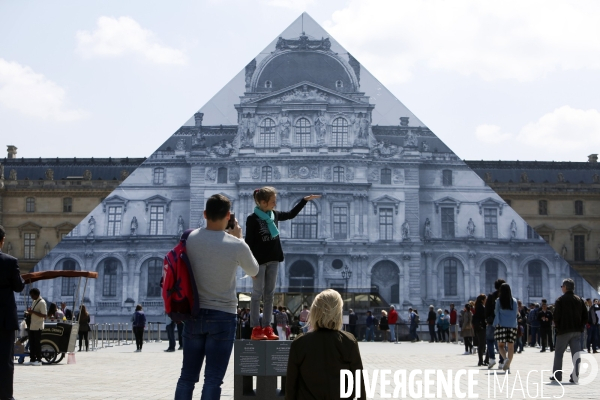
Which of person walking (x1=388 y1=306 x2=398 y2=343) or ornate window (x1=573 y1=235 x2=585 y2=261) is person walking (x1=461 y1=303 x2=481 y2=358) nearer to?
person walking (x1=388 y1=306 x2=398 y2=343)

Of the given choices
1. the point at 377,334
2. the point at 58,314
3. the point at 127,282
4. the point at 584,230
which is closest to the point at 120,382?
the point at 58,314

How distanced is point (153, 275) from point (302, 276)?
576 centimetres

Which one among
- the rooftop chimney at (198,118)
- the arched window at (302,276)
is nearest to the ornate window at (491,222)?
the arched window at (302,276)

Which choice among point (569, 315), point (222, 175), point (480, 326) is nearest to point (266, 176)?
point (222, 175)

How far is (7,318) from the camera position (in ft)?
25.4

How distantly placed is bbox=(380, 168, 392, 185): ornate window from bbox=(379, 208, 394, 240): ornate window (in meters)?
1.08

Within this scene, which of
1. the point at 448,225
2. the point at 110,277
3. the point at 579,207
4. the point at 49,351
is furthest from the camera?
the point at 579,207

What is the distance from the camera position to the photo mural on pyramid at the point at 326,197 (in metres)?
37.0

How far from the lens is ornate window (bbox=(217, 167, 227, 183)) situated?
123 ft

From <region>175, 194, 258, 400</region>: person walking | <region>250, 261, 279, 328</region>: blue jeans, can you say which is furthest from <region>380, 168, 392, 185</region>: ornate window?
<region>175, 194, 258, 400</region>: person walking

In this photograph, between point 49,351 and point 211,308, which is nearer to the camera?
point 211,308

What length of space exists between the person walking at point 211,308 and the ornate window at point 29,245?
189ft

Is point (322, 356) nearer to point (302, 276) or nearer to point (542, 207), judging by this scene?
point (302, 276)

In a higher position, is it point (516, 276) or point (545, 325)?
point (516, 276)
